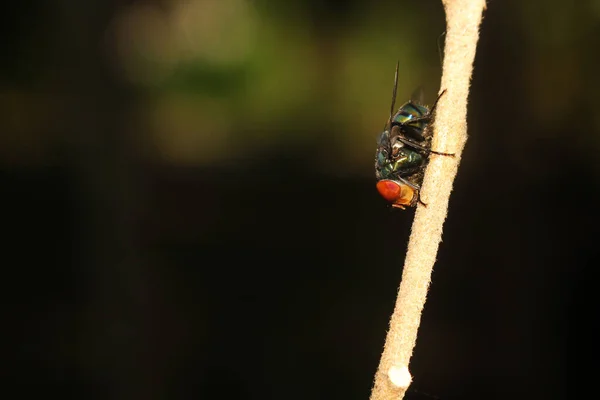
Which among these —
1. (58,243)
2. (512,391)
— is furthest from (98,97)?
(512,391)

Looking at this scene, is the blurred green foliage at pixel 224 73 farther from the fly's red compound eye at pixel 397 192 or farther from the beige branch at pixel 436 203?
the beige branch at pixel 436 203

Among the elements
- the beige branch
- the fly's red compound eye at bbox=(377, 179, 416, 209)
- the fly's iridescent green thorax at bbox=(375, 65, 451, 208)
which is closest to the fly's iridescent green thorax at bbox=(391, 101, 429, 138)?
the fly's iridescent green thorax at bbox=(375, 65, 451, 208)

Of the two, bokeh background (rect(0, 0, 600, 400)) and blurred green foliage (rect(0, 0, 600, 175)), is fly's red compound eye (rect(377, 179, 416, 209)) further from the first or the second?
blurred green foliage (rect(0, 0, 600, 175))

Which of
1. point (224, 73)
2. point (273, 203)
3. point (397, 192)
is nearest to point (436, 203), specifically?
point (397, 192)

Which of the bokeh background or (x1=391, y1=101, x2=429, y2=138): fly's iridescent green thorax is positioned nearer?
(x1=391, y1=101, x2=429, y2=138): fly's iridescent green thorax

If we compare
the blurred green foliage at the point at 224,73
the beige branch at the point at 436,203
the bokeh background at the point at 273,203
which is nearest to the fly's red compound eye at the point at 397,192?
the beige branch at the point at 436,203

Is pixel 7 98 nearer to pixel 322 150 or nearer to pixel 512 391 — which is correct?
pixel 322 150

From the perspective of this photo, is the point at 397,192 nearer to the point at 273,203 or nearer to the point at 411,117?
the point at 411,117
